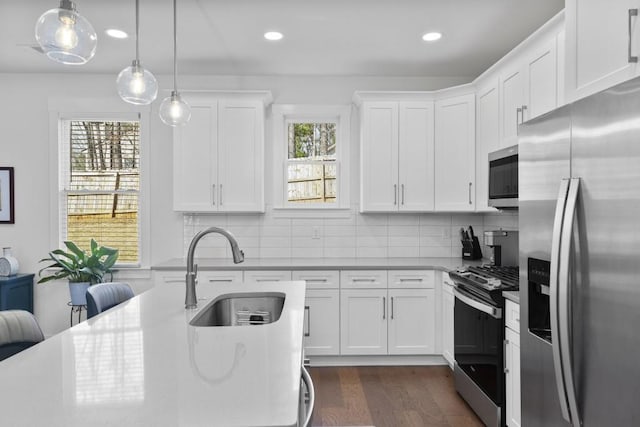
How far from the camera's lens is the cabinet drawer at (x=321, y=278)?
150 inches

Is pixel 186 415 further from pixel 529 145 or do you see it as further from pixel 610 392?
pixel 529 145

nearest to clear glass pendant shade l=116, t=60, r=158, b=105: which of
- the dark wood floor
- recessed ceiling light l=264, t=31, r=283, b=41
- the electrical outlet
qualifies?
recessed ceiling light l=264, t=31, r=283, b=41

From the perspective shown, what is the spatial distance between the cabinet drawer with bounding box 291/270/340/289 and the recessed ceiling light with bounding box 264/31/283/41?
1924 millimetres

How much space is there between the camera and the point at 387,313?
3.84 m

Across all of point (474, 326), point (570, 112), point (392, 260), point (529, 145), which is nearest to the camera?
point (570, 112)

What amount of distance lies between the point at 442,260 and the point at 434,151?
105cm

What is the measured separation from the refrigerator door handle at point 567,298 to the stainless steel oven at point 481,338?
982mm

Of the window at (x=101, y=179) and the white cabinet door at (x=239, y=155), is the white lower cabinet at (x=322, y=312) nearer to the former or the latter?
the white cabinet door at (x=239, y=155)

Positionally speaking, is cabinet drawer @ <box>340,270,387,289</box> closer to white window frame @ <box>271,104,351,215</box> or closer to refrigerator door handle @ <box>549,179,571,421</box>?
white window frame @ <box>271,104,351,215</box>

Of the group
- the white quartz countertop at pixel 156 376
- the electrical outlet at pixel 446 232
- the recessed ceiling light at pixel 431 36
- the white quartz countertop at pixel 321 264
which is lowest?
Result: the white quartz countertop at pixel 321 264

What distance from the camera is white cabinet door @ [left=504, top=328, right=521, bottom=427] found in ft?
7.70

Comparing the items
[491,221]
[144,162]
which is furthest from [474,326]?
[144,162]

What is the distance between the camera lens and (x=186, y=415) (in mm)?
935

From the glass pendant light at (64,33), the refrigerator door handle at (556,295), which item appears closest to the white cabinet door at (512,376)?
the refrigerator door handle at (556,295)
